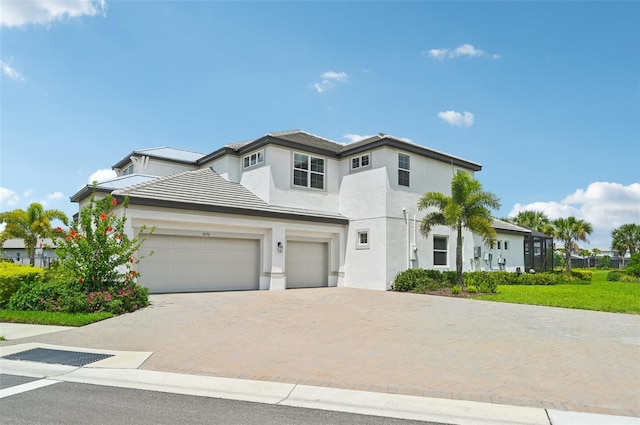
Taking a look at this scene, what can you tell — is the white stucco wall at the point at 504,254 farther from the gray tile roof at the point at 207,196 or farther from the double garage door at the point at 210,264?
the double garage door at the point at 210,264

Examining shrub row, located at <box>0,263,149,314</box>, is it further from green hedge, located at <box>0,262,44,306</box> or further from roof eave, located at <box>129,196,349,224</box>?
roof eave, located at <box>129,196,349,224</box>

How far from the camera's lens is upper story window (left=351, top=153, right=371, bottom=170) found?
839 inches

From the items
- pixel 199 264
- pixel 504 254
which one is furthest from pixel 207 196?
pixel 504 254

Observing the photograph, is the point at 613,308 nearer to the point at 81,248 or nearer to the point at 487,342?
the point at 487,342

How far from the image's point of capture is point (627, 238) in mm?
55531

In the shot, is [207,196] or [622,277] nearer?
[207,196]

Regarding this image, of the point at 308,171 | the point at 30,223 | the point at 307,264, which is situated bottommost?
the point at 307,264

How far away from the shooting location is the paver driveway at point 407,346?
600 cm

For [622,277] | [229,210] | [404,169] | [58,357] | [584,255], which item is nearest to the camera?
[58,357]

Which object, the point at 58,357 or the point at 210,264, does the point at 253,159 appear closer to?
the point at 210,264

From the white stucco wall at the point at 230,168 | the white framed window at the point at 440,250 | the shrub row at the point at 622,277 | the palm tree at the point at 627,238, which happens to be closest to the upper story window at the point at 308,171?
the white stucco wall at the point at 230,168

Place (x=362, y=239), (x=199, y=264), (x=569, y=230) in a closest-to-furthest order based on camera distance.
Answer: (x=199, y=264) < (x=362, y=239) < (x=569, y=230)

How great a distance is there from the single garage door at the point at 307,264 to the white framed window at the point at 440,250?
5.72m

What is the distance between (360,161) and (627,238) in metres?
51.3
